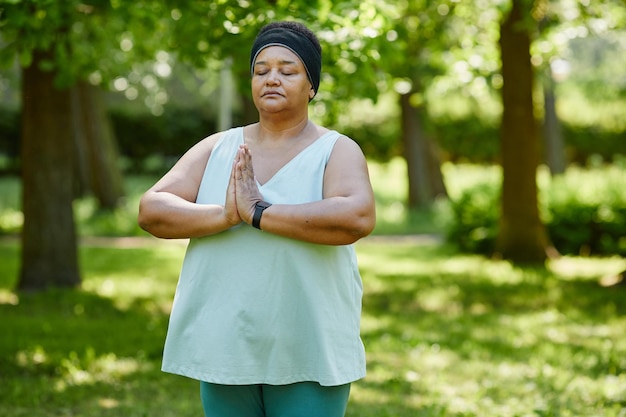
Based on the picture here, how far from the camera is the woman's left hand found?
305cm

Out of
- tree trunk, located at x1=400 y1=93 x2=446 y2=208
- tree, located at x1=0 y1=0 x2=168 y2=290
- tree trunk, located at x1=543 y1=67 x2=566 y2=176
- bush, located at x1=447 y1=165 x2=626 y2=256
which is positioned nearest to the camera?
tree, located at x1=0 y1=0 x2=168 y2=290

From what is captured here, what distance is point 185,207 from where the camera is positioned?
125 inches

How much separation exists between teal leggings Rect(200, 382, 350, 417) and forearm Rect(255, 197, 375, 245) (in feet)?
1.71

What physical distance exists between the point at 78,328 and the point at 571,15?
998 centimetres

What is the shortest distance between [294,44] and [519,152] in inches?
480

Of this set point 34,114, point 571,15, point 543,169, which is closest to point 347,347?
point 34,114

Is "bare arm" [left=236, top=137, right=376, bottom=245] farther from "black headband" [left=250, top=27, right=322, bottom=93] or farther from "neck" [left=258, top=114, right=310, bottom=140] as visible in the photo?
"black headband" [left=250, top=27, right=322, bottom=93]

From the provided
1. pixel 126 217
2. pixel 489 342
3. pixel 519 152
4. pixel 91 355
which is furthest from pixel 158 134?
pixel 91 355

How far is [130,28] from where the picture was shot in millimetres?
8891

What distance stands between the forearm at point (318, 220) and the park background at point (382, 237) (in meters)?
3.30

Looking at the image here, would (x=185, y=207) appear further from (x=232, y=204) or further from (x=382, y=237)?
(x=382, y=237)

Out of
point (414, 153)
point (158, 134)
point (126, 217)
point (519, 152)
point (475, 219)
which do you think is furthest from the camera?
point (158, 134)

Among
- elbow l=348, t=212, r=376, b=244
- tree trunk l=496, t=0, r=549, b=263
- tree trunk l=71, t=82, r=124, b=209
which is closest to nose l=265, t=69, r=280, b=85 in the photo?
elbow l=348, t=212, r=376, b=244

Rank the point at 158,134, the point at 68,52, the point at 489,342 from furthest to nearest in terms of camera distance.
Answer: the point at 158,134
the point at 68,52
the point at 489,342
